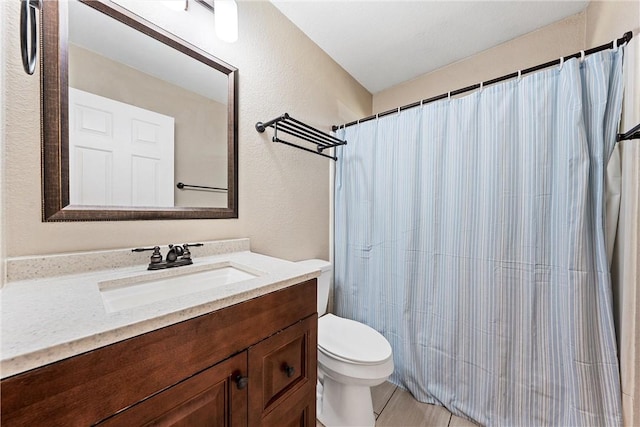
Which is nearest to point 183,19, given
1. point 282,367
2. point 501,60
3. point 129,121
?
point 129,121

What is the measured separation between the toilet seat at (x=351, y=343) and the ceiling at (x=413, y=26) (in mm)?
1925

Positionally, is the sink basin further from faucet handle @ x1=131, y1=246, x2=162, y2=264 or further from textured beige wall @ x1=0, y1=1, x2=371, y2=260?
textured beige wall @ x1=0, y1=1, x2=371, y2=260

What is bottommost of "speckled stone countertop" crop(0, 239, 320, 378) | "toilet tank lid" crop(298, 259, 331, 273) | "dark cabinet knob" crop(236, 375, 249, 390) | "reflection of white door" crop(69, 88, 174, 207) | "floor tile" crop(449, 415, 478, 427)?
"floor tile" crop(449, 415, 478, 427)

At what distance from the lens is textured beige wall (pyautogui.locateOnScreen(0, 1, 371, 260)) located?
28.4 inches

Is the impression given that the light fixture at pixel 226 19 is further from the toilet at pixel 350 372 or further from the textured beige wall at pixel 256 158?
the toilet at pixel 350 372

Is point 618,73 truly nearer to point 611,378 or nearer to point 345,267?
point 611,378

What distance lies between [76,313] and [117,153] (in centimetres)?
65

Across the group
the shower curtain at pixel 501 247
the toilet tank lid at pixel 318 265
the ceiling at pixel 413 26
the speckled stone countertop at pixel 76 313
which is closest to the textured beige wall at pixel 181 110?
the speckled stone countertop at pixel 76 313

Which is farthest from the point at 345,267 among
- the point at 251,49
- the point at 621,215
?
the point at 251,49

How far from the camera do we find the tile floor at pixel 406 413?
131 cm

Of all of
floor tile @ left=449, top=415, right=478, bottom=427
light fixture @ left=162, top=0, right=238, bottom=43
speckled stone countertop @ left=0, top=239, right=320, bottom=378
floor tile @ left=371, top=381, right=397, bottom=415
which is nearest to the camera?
speckled stone countertop @ left=0, top=239, right=320, bottom=378

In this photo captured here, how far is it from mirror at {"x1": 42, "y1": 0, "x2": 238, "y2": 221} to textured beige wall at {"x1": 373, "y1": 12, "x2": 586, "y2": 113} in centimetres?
165

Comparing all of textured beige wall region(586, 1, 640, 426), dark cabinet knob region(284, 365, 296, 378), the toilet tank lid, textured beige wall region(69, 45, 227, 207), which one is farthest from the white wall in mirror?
textured beige wall region(586, 1, 640, 426)

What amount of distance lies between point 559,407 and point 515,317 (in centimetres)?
41
